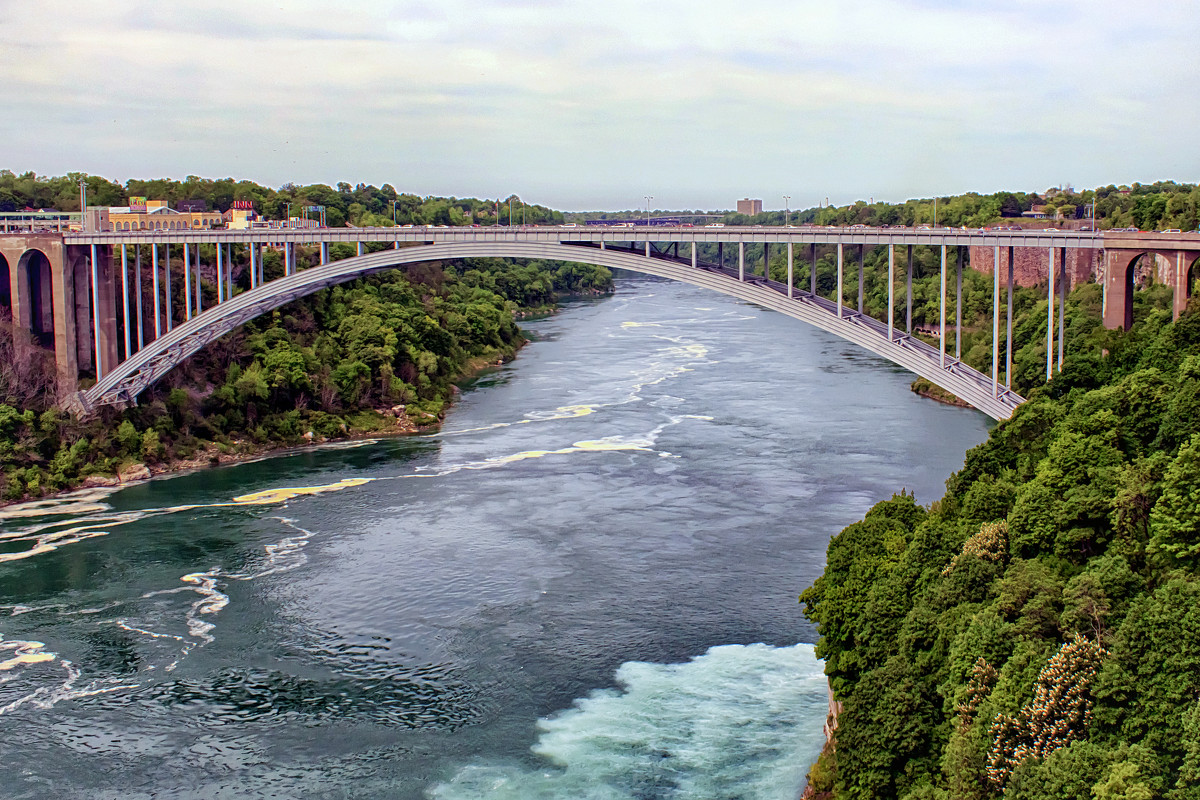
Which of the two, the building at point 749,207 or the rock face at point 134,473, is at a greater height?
the building at point 749,207

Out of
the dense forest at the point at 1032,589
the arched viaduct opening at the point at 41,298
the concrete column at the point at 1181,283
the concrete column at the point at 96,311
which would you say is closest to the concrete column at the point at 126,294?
the concrete column at the point at 96,311

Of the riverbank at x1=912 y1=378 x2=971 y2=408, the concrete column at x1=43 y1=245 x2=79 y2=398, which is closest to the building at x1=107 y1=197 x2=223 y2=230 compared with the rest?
the concrete column at x1=43 y1=245 x2=79 y2=398

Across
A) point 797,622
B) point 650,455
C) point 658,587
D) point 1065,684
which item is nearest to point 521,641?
point 658,587

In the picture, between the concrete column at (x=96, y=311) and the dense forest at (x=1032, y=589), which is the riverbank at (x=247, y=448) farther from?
the concrete column at (x=96, y=311)

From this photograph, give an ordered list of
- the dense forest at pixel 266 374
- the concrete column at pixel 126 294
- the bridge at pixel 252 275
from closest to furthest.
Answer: the bridge at pixel 252 275
the dense forest at pixel 266 374
the concrete column at pixel 126 294

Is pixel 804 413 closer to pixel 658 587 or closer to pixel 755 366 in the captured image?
pixel 755 366

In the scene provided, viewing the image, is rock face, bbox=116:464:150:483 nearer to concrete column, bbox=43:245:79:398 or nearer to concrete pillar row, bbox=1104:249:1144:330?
concrete column, bbox=43:245:79:398

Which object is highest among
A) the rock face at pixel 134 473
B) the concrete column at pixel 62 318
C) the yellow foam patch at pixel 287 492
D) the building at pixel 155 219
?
the building at pixel 155 219
